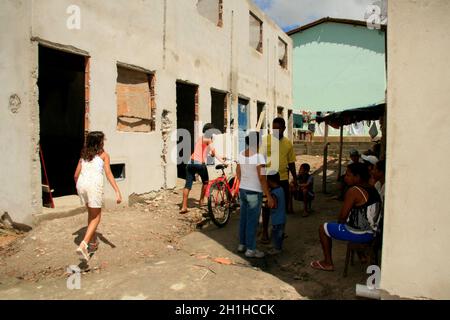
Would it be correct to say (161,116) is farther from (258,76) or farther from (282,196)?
(258,76)

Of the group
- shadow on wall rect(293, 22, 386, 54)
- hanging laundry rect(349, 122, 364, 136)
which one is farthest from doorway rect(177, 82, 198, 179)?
shadow on wall rect(293, 22, 386, 54)

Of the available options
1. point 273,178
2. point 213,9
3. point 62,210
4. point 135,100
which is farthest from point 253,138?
point 213,9

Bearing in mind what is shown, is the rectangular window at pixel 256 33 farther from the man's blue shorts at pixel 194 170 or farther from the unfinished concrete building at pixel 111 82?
the man's blue shorts at pixel 194 170

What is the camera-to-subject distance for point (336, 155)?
19.1 meters

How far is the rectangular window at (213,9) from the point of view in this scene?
34.9 ft

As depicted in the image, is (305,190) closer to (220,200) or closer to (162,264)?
(220,200)

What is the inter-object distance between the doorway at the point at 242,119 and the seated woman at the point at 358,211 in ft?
27.9

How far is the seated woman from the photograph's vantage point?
12.6 feet

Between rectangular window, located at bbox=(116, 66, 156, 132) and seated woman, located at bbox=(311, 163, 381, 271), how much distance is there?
4.68 meters

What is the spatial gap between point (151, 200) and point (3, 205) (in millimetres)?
2763

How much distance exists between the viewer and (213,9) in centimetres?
1081

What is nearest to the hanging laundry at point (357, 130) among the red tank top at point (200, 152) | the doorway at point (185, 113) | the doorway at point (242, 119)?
the doorway at point (242, 119)

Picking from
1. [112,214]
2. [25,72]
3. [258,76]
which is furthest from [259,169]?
[258,76]

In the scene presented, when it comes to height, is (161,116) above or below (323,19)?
below
